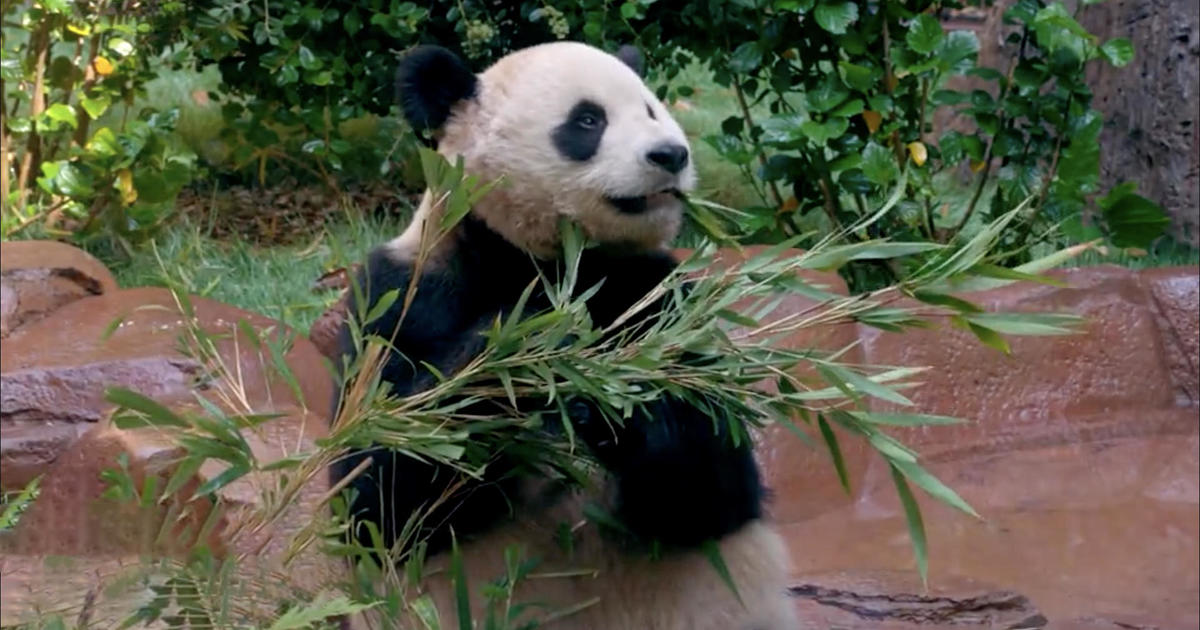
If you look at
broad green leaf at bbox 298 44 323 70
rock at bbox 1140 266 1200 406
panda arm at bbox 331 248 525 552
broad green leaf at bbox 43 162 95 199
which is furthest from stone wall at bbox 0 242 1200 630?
broad green leaf at bbox 298 44 323 70

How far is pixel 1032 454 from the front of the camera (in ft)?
14.6

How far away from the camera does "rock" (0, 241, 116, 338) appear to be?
451cm

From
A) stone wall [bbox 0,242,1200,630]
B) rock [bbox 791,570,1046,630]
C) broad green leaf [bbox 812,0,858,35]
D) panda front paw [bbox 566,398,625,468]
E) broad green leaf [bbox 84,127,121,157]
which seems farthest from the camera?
broad green leaf [bbox 84,127,121,157]

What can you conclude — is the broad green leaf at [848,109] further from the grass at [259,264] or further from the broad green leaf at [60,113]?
the broad green leaf at [60,113]

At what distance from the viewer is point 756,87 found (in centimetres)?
520

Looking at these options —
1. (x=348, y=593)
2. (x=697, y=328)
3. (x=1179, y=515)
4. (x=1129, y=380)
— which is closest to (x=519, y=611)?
(x=348, y=593)

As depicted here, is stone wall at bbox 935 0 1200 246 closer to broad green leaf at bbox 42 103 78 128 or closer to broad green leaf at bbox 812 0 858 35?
broad green leaf at bbox 812 0 858 35

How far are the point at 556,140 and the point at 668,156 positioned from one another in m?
0.22

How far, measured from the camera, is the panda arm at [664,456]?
2322mm

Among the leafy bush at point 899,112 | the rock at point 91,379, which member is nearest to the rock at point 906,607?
the leafy bush at point 899,112

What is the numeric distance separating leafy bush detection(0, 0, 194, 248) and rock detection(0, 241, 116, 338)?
0.44 m

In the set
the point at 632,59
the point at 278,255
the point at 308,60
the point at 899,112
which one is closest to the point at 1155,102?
the point at 899,112

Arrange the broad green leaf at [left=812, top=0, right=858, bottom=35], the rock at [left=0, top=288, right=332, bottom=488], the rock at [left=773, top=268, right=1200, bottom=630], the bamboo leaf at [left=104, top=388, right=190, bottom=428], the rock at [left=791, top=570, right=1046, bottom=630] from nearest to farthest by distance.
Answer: the bamboo leaf at [left=104, top=388, right=190, bottom=428] → the rock at [left=791, top=570, right=1046, bottom=630] → the rock at [left=773, top=268, right=1200, bottom=630] → the rock at [left=0, top=288, right=332, bottom=488] → the broad green leaf at [left=812, top=0, right=858, bottom=35]

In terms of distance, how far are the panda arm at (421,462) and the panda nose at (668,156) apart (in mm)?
384
